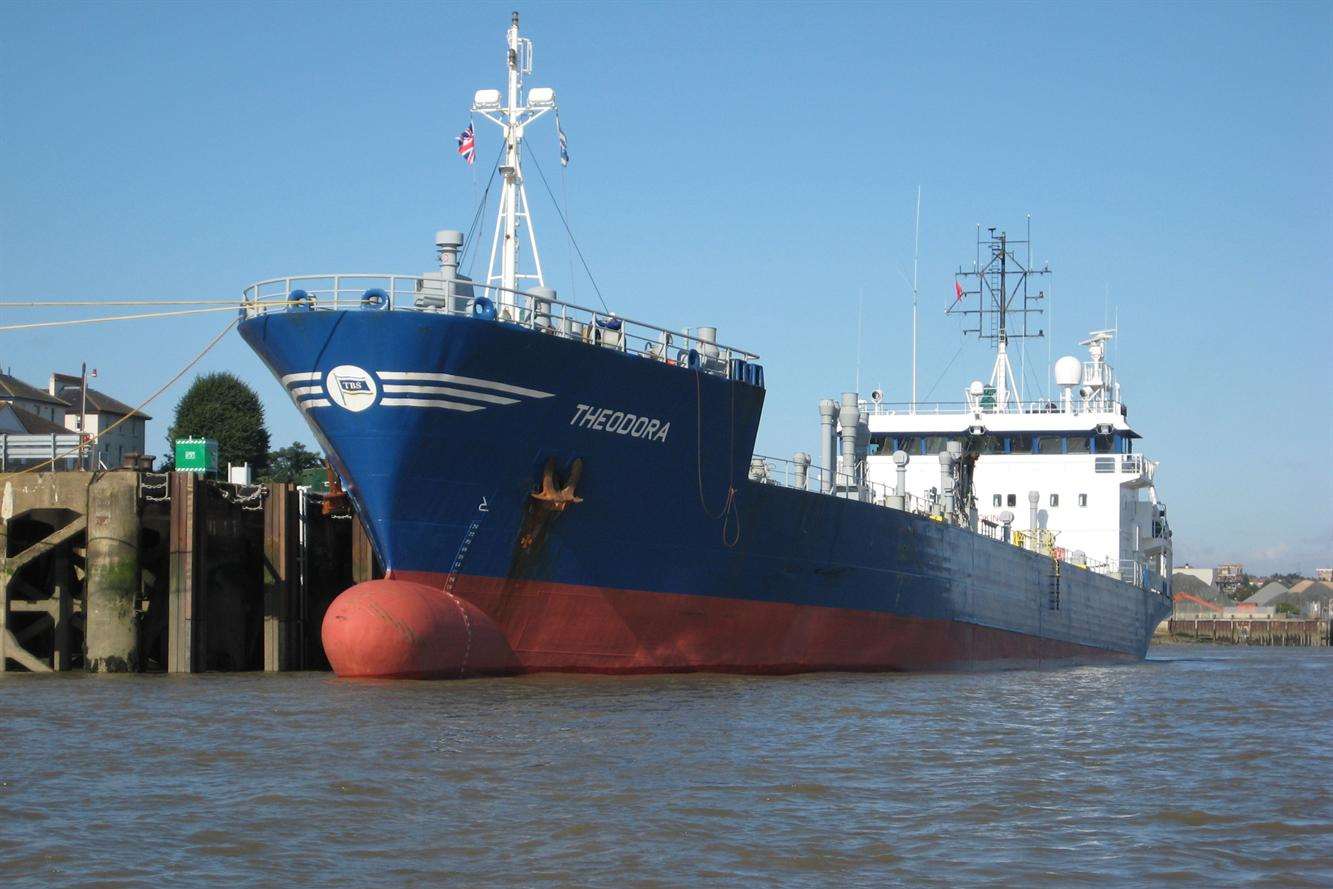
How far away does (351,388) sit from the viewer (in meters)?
16.6

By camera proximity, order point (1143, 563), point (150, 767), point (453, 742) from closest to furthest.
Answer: point (150, 767) < point (453, 742) < point (1143, 563)

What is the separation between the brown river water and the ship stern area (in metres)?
0.75

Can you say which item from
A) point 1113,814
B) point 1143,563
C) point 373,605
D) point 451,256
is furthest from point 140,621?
point 1143,563

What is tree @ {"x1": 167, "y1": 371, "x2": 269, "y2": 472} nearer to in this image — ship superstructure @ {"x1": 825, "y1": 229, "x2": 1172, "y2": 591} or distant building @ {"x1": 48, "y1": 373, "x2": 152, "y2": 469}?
Result: distant building @ {"x1": 48, "y1": 373, "x2": 152, "y2": 469}

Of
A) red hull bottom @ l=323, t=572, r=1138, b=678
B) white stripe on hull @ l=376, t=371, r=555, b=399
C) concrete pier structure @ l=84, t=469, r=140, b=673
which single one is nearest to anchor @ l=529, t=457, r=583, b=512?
red hull bottom @ l=323, t=572, r=1138, b=678

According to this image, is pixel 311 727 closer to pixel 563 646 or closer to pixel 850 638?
pixel 563 646

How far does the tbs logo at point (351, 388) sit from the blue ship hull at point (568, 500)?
16mm

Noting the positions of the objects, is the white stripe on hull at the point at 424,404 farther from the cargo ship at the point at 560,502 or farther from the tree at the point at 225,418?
the tree at the point at 225,418

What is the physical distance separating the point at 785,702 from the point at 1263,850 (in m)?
7.77

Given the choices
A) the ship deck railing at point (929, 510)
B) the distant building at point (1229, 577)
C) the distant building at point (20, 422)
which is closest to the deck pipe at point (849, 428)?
the ship deck railing at point (929, 510)

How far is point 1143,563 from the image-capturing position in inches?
1487

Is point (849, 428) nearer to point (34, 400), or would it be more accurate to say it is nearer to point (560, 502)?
point (560, 502)

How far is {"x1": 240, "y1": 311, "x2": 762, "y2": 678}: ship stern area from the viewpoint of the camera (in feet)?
53.7

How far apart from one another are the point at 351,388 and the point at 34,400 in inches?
2012
